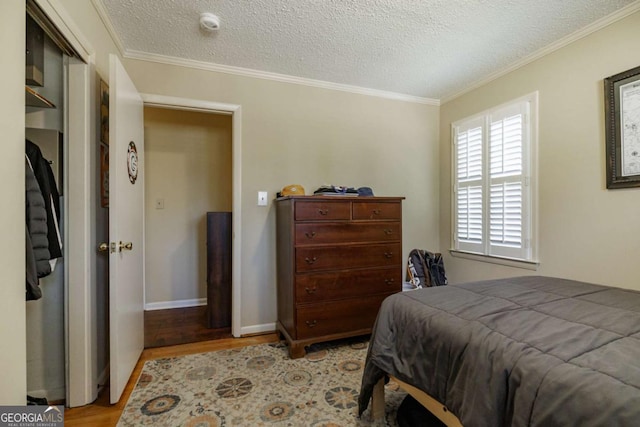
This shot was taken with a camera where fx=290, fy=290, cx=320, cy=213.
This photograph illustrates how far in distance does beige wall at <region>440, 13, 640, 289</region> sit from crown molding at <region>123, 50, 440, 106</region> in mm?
1065

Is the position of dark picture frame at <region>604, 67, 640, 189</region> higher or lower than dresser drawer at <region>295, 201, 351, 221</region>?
higher

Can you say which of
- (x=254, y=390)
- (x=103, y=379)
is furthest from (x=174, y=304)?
(x=254, y=390)

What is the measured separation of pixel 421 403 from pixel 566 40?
8.79ft

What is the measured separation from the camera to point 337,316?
232 cm

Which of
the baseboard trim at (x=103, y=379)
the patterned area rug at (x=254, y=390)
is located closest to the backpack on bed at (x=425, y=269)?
the patterned area rug at (x=254, y=390)

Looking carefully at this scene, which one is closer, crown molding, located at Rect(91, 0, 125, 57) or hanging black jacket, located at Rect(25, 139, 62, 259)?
hanging black jacket, located at Rect(25, 139, 62, 259)

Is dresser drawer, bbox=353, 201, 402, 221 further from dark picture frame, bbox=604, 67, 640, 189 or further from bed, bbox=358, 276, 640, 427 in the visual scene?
dark picture frame, bbox=604, 67, 640, 189

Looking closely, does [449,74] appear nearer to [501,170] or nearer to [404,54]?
[404,54]

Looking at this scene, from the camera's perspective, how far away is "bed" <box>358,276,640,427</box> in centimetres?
70

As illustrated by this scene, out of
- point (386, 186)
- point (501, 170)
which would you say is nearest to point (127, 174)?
point (386, 186)

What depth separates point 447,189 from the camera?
329 centimetres

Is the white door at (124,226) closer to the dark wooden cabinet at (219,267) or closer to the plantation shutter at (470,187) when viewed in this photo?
the dark wooden cabinet at (219,267)

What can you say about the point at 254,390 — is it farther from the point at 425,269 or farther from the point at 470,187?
the point at 470,187

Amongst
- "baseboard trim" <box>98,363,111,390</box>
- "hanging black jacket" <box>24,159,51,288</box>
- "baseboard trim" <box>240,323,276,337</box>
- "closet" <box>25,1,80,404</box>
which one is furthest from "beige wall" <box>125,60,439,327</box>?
"hanging black jacket" <box>24,159,51,288</box>
